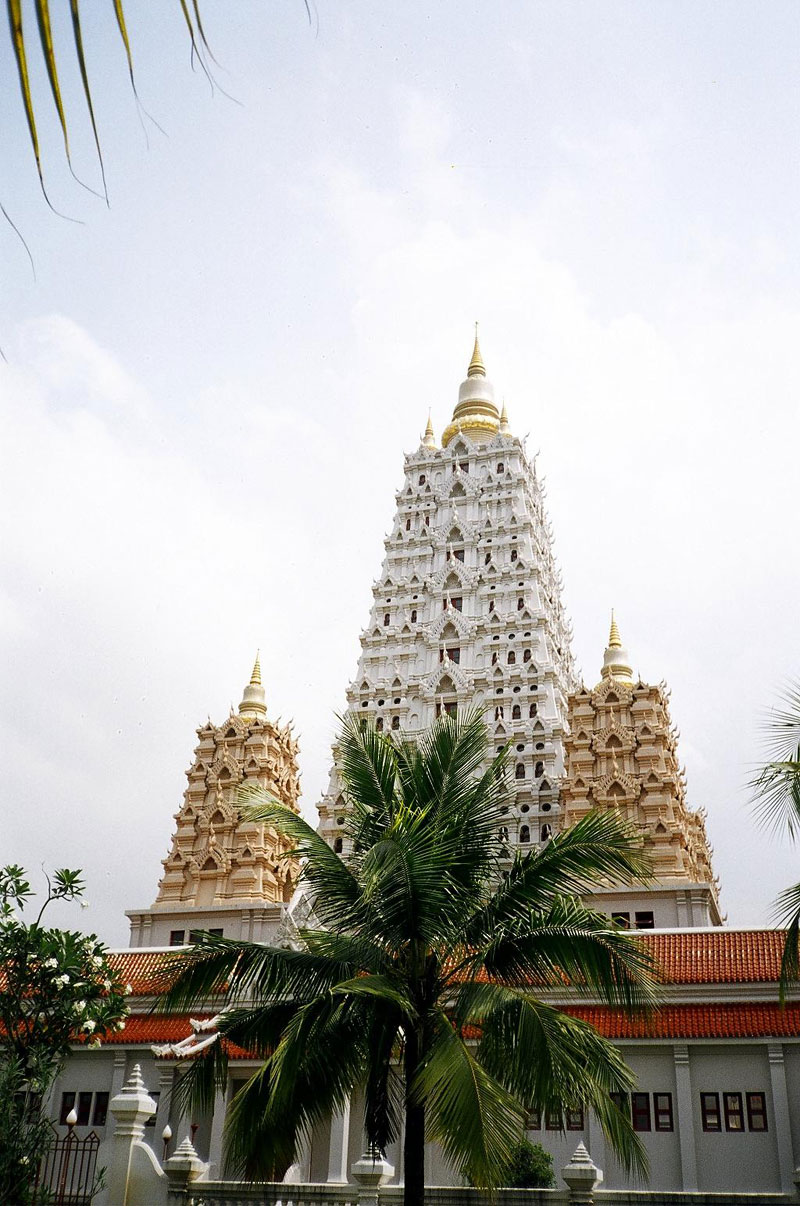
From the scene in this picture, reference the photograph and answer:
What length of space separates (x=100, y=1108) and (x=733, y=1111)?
51.2 ft

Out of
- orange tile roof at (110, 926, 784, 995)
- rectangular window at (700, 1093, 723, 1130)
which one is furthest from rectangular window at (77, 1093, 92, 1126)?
rectangular window at (700, 1093, 723, 1130)

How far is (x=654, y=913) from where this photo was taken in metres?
42.0

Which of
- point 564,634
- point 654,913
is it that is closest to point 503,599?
point 564,634

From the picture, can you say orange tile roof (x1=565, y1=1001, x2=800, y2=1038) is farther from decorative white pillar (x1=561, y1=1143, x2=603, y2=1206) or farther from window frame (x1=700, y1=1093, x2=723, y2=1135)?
decorative white pillar (x1=561, y1=1143, x2=603, y2=1206)

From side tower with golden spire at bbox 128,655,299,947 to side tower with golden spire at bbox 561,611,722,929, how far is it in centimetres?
1252

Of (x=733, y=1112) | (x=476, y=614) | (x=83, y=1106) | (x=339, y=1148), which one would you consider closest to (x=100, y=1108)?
(x=83, y=1106)

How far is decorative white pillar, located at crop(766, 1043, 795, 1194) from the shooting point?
81.8 ft

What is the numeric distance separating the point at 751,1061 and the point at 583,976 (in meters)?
13.3

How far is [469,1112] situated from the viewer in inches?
516

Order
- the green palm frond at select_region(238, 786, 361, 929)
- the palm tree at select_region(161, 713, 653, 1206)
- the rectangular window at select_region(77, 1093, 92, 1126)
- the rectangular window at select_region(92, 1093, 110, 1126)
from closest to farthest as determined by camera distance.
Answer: the palm tree at select_region(161, 713, 653, 1206), the green palm frond at select_region(238, 786, 361, 929), the rectangular window at select_region(92, 1093, 110, 1126), the rectangular window at select_region(77, 1093, 92, 1126)

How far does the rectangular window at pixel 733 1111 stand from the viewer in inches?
1021

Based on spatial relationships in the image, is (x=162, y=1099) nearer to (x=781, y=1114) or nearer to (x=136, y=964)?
(x=136, y=964)

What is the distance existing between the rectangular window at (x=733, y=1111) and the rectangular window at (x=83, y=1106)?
1578 cm

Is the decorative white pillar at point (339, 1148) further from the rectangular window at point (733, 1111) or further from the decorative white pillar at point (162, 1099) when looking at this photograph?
the rectangular window at point (733, 1111)
